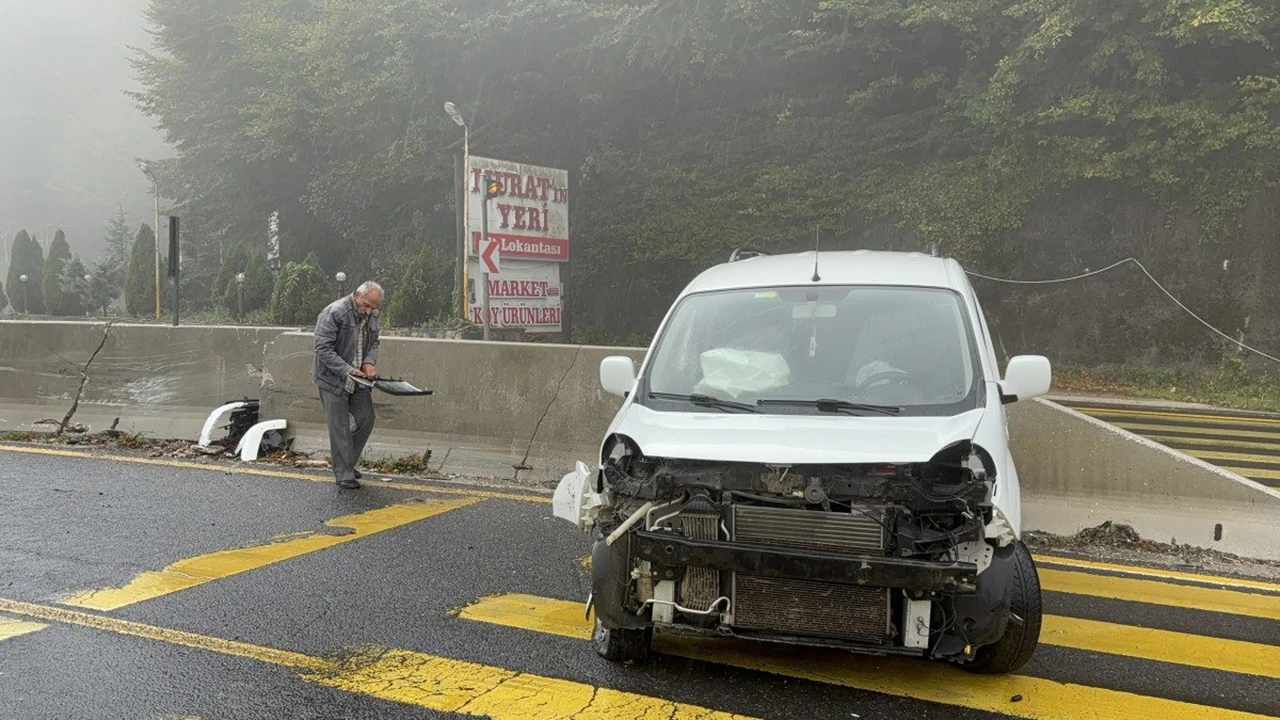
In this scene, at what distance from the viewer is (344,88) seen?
1101 inches

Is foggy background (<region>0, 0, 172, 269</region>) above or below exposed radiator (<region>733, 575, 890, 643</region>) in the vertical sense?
above

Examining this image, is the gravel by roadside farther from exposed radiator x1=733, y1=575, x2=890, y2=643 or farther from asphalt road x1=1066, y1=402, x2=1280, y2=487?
asphalt road x1=1066, y1=402, x2=1280, y2=487

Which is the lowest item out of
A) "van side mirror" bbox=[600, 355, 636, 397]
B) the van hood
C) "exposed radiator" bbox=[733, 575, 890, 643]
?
"exposed radiator" bbox=[733, 575, 890, 643]

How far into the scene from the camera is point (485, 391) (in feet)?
28.3

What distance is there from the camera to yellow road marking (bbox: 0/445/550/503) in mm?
7874

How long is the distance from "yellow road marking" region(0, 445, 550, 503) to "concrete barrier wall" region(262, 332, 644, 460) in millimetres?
633

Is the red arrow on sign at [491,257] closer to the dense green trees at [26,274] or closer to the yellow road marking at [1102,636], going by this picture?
the yellow road marking at [1102,636]

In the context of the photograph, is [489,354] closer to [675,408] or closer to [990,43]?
[675,408]

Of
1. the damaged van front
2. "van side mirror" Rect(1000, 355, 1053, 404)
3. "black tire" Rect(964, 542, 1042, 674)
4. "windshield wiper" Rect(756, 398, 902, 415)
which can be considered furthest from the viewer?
"van side mirror" Rect(1000, 355, 1053, 404)

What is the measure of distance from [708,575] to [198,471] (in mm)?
6702

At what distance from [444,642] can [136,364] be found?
7.70m

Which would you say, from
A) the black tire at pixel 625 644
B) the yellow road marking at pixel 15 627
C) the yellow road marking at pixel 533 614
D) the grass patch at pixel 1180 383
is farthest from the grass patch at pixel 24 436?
the grass patch at pixel 1180 383

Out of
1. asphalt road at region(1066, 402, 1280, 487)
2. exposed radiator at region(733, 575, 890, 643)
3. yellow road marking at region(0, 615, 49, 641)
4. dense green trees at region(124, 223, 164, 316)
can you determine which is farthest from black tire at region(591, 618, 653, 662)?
dense green trees at region(124, 223, 164, 316)

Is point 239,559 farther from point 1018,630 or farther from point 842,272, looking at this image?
point 1018,630
